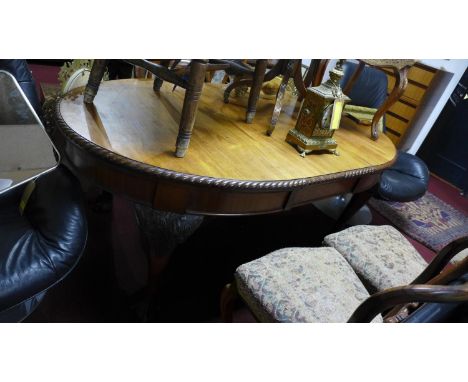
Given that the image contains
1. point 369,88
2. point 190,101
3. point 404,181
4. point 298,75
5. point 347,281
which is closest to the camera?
point 190,101

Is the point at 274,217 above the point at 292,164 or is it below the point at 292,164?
below

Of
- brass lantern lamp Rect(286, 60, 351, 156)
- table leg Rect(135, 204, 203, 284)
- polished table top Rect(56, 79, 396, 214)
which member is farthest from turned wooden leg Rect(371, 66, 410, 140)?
table leg Rect(135, 204, 203, 284)

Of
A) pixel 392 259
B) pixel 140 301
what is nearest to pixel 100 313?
pixel 140 301

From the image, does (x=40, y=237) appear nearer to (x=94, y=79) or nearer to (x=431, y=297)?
(x=94, y=79)

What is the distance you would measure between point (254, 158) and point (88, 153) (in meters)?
0.41

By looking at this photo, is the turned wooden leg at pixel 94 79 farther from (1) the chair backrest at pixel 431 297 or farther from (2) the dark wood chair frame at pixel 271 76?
(1) the chair backrest at pixel 431 297

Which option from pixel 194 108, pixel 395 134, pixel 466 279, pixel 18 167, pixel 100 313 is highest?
pixel 194 108

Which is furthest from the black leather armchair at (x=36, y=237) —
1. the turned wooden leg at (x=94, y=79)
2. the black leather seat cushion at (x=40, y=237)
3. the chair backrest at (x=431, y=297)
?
the chair backrest at (x=431, y=297)

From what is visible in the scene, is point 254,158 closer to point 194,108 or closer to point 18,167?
point 194,108

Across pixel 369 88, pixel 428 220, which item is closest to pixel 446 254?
pixel 369 88

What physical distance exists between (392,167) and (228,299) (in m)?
1.34

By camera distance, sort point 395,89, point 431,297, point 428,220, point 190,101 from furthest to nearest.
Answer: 1. point 428,220
2. point 395,89
3. point 190,101
4. point 431,297

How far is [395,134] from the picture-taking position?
9.55 feet

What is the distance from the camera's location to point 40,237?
81cm
